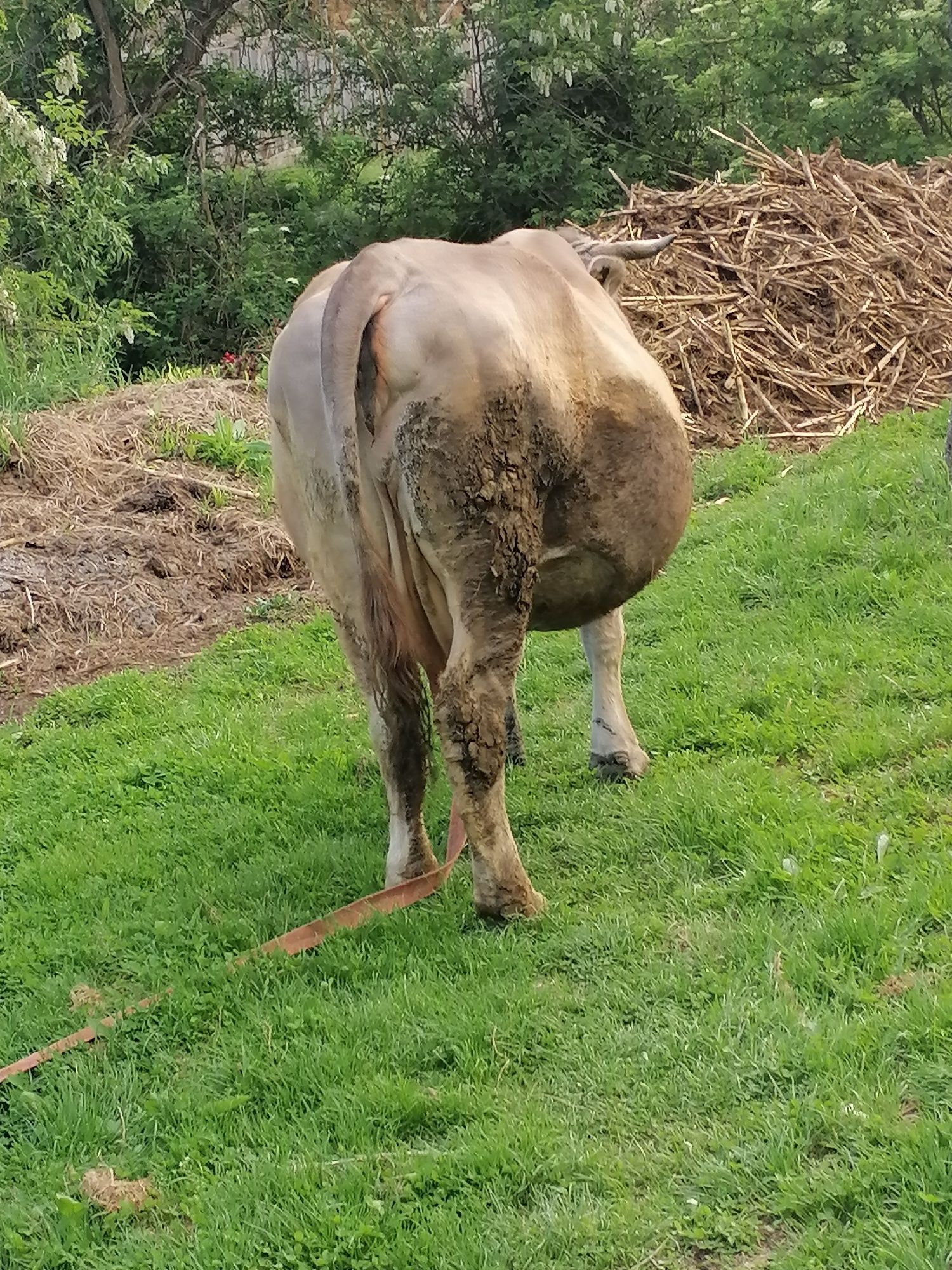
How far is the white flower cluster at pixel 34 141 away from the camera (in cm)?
1175

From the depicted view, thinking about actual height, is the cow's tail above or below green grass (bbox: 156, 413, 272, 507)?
above

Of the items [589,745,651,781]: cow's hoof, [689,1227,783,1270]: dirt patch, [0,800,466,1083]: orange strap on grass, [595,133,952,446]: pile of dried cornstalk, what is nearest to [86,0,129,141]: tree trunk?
[595,133,952,446]: pile of dried cornstalk

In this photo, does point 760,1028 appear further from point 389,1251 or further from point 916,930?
point 389,1251

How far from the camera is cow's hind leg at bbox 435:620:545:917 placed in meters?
3.85

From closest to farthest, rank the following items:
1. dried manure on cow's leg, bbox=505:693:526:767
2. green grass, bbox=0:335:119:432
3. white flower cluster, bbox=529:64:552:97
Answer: dried manure on cow's leg, bbox=505:693:526:767
green grass, bbox=0:335:119:432
white flower cluster, bbox=529:64:552:97

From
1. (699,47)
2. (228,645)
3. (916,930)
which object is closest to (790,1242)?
(916,930)

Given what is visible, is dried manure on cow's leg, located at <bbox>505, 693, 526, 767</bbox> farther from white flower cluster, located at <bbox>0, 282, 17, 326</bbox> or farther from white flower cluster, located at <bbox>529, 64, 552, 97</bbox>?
white flower cluster, located at <bbox>529, 64, 552, 97</bbox>

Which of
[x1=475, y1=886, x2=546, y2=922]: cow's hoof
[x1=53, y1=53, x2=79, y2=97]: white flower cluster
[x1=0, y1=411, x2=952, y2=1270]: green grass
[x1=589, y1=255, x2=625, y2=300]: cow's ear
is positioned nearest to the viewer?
[x1=0, y1=411, x2=952, y2=1270]: green grass

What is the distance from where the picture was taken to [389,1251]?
2.90m

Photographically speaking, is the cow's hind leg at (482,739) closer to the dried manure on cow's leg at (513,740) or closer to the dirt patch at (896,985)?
the dirt patch at (896,985)

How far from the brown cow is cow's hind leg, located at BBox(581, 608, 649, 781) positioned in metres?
0.68

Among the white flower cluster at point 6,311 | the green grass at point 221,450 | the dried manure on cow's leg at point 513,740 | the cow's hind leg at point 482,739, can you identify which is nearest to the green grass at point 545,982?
the dried manure on cow's leg at point 513,740

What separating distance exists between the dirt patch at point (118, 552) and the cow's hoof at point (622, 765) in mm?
3170

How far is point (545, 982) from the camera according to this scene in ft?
12.6
